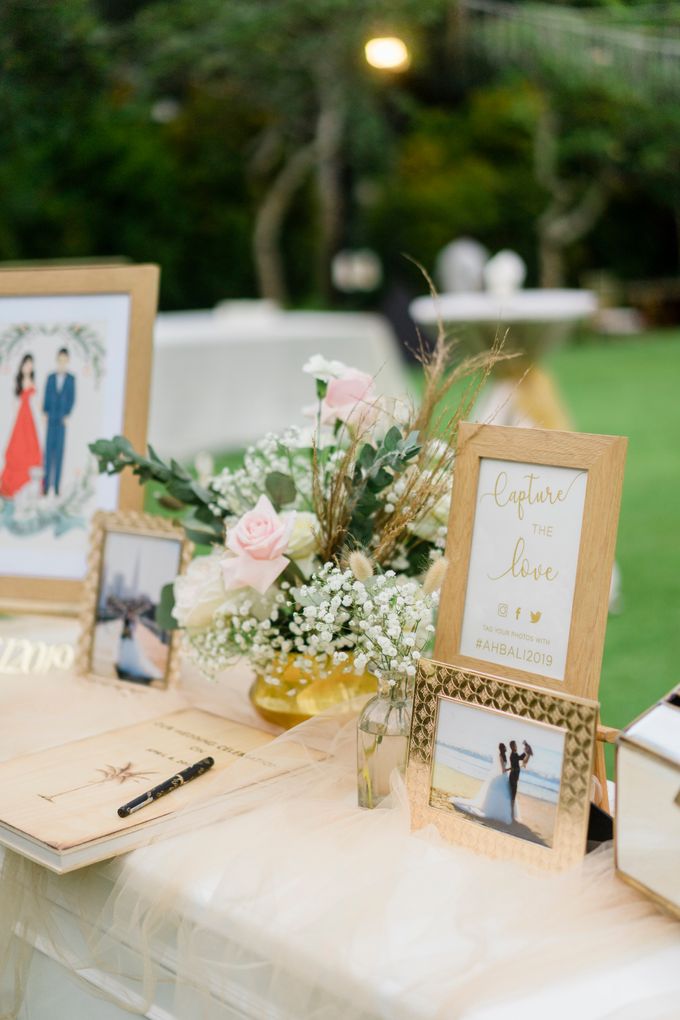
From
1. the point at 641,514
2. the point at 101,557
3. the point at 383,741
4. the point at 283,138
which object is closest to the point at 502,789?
the point at 383,741

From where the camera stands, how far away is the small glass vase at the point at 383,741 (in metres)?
1.07

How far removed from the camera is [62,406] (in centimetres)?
173

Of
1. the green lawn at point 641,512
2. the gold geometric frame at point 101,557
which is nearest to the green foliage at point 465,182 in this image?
the green lawn at point 641,512

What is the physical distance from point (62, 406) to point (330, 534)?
2.35ft

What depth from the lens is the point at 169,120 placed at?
12273mm

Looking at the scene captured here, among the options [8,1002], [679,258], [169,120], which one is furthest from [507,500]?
[679,258]

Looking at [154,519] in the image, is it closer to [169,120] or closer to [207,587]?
[207,587]

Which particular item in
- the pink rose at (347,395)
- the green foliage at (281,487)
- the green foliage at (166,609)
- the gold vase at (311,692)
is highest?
the pink rose at (347,395)

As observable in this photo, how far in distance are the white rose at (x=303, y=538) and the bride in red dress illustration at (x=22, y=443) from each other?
688 millimetres

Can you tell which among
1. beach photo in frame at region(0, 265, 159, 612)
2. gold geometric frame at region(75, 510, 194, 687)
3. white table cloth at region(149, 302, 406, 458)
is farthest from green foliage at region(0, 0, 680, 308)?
gold geometric frame at region(75, 510, 194, 687)

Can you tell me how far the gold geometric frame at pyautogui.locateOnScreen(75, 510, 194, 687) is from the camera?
143cm

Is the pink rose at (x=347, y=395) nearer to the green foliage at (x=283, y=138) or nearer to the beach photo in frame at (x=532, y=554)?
the beach photo in frame at (x=532, y=554)

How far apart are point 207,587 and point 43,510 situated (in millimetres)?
589

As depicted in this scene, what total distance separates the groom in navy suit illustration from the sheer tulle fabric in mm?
805
